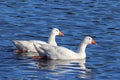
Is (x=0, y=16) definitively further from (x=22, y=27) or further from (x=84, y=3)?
(x=84, y=3)

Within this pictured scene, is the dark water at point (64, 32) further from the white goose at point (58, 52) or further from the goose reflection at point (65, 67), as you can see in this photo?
the white goose at point (58, 52)

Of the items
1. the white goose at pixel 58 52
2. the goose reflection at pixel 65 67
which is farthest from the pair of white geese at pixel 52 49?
the goose reflection at pixel 65 67

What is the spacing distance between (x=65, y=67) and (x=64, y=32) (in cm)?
630

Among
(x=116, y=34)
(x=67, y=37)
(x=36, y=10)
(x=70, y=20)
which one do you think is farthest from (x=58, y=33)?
(x=36, y=10)

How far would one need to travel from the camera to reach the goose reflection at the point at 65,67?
2364 centimetres

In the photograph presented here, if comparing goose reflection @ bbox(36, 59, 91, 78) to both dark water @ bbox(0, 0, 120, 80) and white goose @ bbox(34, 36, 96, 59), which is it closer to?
dark water @ bbox(0, 0, 120, 80)

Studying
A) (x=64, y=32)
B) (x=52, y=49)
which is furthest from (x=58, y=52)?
(x=64, y=32)

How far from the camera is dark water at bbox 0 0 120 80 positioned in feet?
77.3

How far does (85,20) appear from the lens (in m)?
33.5

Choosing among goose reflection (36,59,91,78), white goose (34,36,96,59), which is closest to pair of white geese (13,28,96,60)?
white goose (34,36,96,59)

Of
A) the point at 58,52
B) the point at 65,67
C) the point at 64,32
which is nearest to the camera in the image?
the point at 65,67

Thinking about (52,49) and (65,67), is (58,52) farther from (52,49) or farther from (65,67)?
(65,67)

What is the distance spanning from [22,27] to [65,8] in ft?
18.8

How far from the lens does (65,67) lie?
80.7 ft
